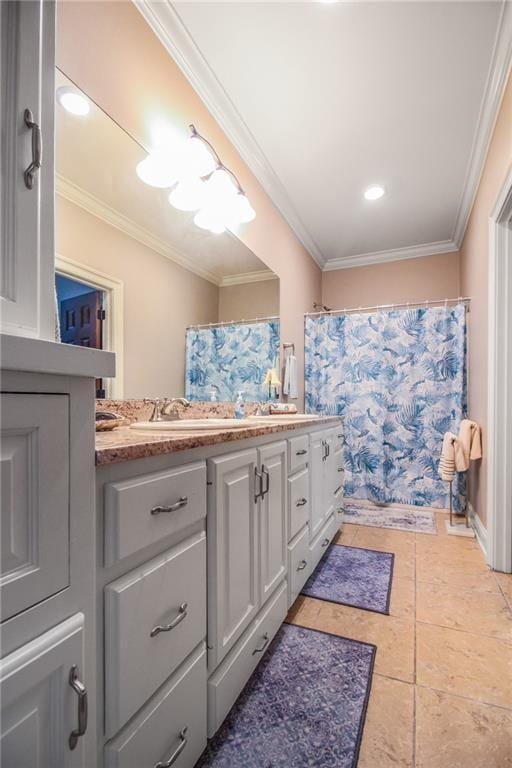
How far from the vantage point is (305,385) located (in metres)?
3.52

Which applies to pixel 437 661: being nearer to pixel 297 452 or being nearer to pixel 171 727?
pixel 297 452

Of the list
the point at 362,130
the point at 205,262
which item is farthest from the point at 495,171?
the point at 205,262

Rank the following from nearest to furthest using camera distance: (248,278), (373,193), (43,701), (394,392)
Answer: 1. (43,701)
2. (248,278)
3. (373,193)
4. (394,392)

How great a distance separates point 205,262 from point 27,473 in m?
1.71

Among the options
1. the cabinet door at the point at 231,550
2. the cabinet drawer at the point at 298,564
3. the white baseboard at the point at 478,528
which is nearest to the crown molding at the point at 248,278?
the cabinet door at the point at 231,550

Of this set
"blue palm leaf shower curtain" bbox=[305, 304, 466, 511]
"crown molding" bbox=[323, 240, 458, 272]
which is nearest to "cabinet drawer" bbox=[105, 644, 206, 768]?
"blue palm leaf shower curtain" bbox=[305, 304, 466, 511]

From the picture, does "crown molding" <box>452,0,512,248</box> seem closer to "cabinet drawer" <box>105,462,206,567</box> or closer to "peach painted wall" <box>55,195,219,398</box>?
"peach painted wall" <box>55,195,219,398</box>

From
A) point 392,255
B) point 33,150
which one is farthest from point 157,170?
point 392,255

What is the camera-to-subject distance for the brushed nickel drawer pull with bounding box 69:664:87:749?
530 millimetres

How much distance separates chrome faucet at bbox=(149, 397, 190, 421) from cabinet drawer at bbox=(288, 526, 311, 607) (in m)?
0.75

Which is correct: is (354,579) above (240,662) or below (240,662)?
below

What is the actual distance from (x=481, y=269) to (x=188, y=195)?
1995 millimetres

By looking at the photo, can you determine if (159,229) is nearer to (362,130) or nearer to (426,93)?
(362,130)

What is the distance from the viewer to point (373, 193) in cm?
283
